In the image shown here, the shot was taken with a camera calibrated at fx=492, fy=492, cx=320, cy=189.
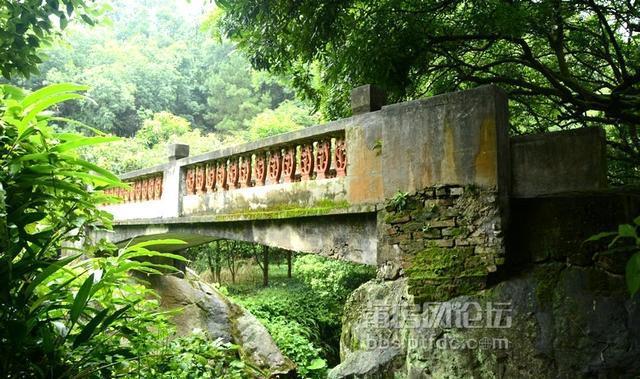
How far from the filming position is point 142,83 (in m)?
27.4

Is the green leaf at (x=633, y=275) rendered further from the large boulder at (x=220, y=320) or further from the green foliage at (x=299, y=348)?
the green foliage at (x=299, y=348)

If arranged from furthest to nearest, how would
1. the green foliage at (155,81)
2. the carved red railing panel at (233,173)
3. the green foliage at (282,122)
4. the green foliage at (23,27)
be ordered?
the green foliage at (155,81)
the green foliage at (282,122)
the carved red railing panel at (233,173)
the green foliage at (23,27)

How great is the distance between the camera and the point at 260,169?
5.27m

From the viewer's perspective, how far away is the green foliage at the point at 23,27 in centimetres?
262

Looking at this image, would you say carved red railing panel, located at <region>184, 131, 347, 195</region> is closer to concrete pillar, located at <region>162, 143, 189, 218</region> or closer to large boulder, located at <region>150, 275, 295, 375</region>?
concrete pillar, located at <region>162, 143, 189, 218</region>

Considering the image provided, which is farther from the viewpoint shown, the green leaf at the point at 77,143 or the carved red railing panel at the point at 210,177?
the carved red railing panel at the point at 210,177

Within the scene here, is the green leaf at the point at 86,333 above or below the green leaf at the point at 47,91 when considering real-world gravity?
below

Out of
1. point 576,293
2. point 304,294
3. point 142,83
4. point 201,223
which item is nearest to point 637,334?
point 576,293

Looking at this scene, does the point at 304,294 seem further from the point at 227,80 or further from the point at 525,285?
the point at 227,80

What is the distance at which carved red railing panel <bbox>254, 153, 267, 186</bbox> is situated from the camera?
521 centimetres

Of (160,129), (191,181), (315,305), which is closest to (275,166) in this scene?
(191,181)

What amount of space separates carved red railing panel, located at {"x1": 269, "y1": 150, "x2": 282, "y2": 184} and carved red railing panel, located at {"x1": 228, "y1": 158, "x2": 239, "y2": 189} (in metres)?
0.64

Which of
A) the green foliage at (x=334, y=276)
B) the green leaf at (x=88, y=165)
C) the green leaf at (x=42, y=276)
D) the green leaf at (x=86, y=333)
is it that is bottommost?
the green foliage at (x=334, y=276)

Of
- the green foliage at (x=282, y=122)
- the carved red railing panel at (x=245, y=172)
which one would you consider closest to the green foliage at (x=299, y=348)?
the carved red railing panel at (x=245, y=172)
